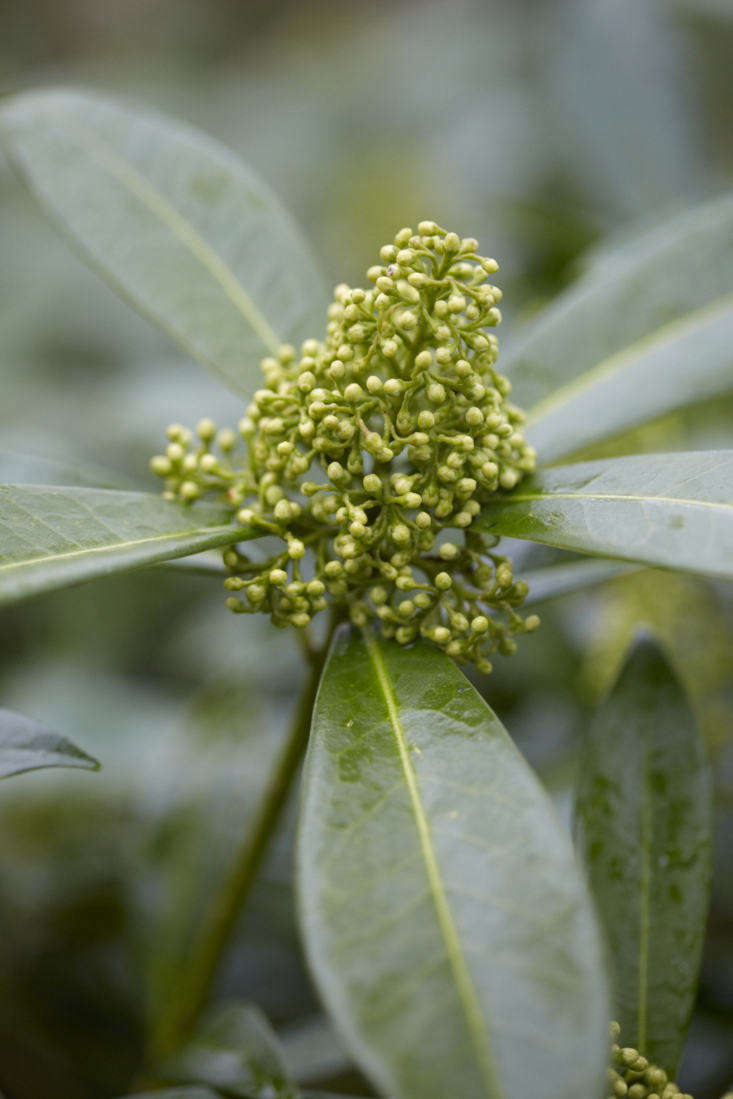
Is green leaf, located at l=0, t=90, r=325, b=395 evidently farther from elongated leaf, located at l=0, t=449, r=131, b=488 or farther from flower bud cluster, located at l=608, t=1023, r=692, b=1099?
flower bud cluster, located at l=608, t=1023, r=692, b=1099

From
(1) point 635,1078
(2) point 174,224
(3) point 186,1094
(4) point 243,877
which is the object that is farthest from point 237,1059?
(2) point 174,224

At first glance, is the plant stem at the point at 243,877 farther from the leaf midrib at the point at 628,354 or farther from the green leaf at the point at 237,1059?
the leaf midrib at the point at 628,354

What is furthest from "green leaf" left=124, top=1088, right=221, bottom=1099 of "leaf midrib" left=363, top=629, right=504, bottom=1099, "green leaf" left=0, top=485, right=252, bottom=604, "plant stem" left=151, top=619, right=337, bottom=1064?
"green leaf" left=0, top=485, right=252, bottom=604

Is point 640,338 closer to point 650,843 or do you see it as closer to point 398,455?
point 398,455

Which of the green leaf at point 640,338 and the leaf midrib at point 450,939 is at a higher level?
the green leaf at point 640,338

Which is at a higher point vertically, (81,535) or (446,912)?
(81,535)

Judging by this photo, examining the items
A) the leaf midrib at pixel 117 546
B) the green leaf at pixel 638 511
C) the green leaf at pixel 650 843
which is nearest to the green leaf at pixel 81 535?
the leaf midrib at pixel 117 546
